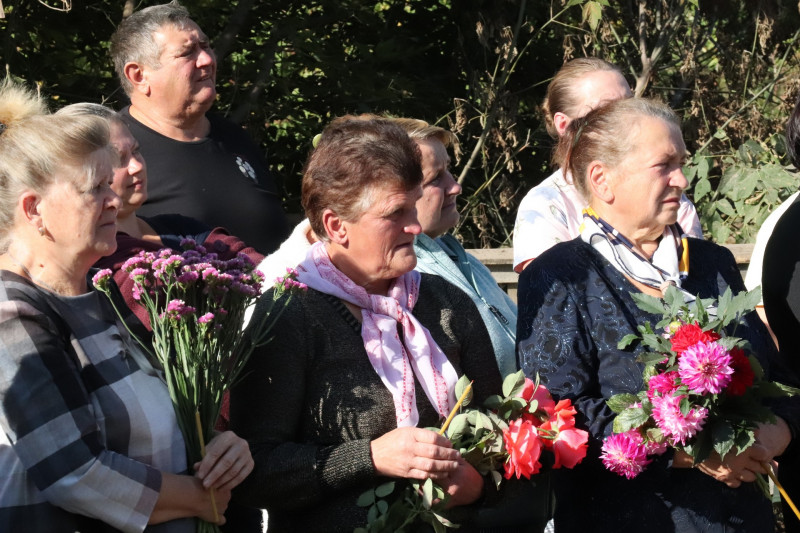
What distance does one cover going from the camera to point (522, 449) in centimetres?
280

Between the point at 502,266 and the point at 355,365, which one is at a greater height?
the point at 355,365

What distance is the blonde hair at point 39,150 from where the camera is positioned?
2580mm

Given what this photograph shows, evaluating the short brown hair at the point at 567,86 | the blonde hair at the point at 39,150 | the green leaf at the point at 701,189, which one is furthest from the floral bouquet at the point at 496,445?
the green leaf at the point at 701,189

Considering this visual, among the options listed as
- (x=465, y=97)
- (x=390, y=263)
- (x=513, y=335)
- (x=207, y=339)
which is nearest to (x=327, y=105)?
(x=465, y=97)

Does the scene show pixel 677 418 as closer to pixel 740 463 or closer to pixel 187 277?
pixel 740 463

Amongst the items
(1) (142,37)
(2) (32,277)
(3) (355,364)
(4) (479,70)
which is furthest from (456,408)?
(4) (479,70)

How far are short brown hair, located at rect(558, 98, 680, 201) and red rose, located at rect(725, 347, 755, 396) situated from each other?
727 millimetres

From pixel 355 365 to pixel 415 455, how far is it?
32 centimetres

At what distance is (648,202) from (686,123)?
174 inches

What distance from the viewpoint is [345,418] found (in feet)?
9.57

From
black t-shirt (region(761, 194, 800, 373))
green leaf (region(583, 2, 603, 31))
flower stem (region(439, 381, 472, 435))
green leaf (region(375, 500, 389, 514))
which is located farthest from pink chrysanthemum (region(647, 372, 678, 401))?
green leaf (region(583, 2, 603, 31))

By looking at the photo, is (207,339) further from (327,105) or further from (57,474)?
(327,105)

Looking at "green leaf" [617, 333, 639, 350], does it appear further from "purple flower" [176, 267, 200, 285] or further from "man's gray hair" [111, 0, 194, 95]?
"man's gray hair" [111, 0, 194, 95]

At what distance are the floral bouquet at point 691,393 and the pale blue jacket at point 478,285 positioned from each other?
56 centimetres
